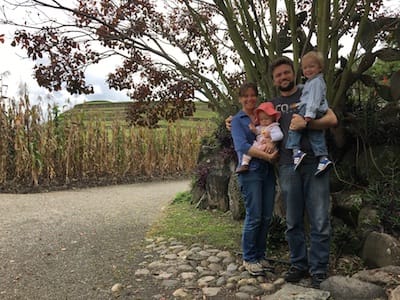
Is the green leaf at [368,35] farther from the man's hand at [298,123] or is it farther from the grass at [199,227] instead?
the grass at [199,227]

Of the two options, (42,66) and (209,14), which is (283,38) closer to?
(209,14)

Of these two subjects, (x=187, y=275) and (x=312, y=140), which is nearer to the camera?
(x=312, y=140)

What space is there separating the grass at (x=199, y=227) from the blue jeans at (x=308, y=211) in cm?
103

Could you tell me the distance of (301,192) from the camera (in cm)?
314

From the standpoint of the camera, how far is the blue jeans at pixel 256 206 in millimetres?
3379

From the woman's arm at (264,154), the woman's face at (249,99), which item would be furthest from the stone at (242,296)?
the woman's face at (249,99)

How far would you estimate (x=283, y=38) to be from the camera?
4.54 meters

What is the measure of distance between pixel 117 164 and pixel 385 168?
7.99 m

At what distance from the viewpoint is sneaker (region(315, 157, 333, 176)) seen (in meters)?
2.98

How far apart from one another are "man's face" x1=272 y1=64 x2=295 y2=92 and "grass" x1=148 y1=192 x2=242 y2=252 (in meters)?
1.75

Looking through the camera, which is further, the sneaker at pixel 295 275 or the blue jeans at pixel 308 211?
the sneaker at pixel 295 275

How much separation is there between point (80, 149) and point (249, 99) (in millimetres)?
7676

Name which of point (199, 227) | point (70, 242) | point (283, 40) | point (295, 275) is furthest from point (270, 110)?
point (70, 242)

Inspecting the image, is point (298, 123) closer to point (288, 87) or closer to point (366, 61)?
point (288, 87)
